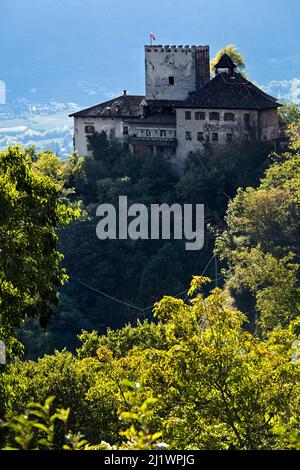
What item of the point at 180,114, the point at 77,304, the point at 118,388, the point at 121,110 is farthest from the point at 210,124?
the point at 118,388

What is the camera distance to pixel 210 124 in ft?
267

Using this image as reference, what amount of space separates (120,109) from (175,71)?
412 cm

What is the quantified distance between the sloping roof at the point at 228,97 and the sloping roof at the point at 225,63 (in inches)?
57.4

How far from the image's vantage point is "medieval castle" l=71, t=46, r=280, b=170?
264 ft

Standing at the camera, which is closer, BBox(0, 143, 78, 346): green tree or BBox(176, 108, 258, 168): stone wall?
BBox(0, 143, 78, 346): green tree

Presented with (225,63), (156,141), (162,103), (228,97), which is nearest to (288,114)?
(225,63)

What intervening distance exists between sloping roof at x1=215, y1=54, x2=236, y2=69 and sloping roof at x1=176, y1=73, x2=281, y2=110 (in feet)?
4.78

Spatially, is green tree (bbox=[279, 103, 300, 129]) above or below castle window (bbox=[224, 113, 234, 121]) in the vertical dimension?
above

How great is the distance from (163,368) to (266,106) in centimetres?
5212

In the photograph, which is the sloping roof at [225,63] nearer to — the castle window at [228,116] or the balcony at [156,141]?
the castle window at [228,116]

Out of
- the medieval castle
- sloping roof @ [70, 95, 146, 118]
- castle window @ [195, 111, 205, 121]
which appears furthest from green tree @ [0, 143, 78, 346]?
sloping roof @ [70, 95, 146, 118]

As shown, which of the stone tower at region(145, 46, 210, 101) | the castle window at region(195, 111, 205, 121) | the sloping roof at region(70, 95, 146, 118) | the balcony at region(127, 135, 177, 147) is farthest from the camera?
the sloping roof at region(70, 95, 146, 118)

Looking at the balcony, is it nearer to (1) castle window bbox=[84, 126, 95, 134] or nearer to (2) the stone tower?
(2) the stone tower

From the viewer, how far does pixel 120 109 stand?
86.5 meters
